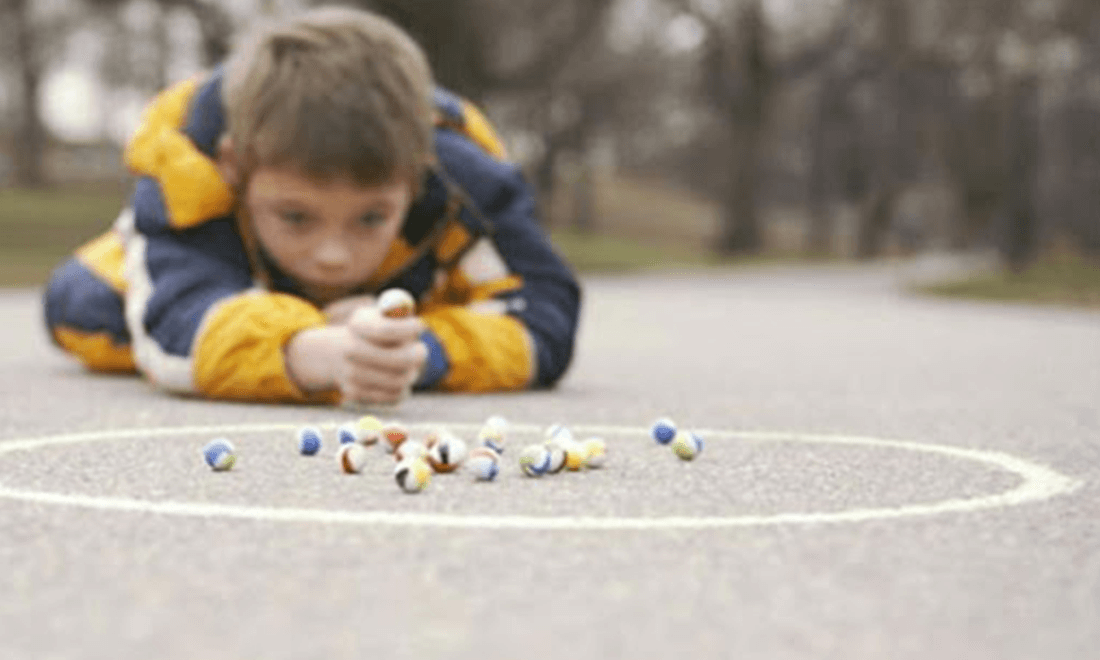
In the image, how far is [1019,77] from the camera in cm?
2489

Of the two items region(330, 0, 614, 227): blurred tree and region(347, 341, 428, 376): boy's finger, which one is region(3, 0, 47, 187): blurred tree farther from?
region(347, 341, 428, 376): boy's finger

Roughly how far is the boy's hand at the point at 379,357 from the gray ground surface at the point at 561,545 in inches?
4.1

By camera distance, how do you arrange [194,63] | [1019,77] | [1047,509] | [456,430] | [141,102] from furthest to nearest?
[141,102] → [194,63] → [1019,77] → [456,430] → [1047,509]

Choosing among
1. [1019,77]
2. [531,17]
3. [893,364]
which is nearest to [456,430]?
[893,364]

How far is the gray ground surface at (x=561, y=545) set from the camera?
1946mm

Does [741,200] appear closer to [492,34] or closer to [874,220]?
[492,34]

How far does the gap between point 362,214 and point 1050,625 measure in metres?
2.86

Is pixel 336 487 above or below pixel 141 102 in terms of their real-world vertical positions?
above

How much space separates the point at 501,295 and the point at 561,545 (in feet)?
8.83

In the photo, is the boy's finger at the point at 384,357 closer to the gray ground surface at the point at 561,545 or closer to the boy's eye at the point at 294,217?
the gray ground surface at the point at 561,545

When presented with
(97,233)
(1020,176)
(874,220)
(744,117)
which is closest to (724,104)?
(744,117)

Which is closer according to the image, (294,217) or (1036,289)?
(294,217)

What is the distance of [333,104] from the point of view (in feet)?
14.6

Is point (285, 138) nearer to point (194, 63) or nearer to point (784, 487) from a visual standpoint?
point (784, 487)
